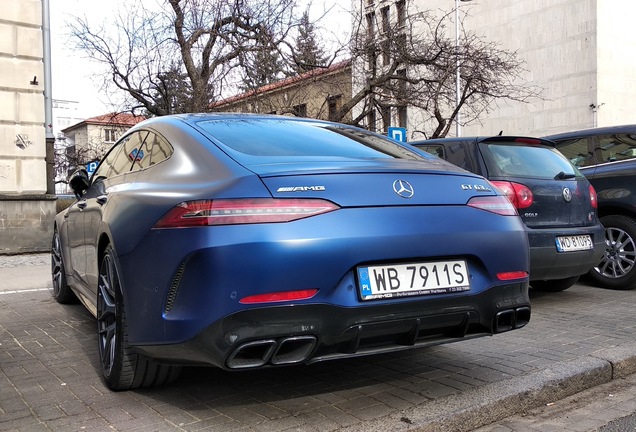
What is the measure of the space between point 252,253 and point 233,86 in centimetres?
1535

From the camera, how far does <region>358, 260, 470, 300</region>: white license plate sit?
2664mm

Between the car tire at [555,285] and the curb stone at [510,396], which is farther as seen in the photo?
the car tire at [555,285]

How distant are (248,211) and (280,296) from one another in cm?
38

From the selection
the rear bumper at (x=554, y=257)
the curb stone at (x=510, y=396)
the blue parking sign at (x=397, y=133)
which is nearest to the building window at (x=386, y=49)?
the blue parking sign at (x=397, y=133)

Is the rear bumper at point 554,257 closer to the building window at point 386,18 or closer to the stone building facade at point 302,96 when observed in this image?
the building window at point 386,18

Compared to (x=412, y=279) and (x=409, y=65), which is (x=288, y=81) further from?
(x=412, y=279)

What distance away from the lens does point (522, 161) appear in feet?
18.2

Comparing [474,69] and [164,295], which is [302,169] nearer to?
[164,295]

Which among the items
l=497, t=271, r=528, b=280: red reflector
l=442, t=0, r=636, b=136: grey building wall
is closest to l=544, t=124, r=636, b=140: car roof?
l=497, t=271, r=528, b=280: red reflector

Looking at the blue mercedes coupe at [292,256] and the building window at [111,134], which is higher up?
the building window at [111,134]

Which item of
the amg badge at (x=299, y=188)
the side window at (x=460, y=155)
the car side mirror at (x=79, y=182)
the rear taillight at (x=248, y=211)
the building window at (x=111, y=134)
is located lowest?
the rear taillight at (x=248, y=211)

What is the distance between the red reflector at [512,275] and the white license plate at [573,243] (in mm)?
2453

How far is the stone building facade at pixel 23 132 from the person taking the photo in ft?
39.0

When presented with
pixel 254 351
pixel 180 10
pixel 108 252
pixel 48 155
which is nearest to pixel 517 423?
pixel 254 351
